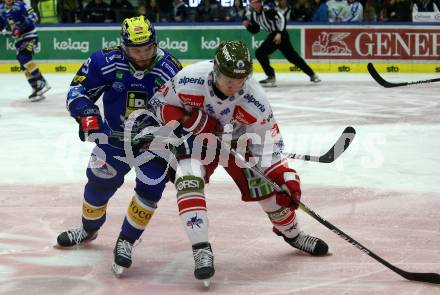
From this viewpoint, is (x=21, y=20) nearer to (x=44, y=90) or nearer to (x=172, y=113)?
(x=44, y=90)

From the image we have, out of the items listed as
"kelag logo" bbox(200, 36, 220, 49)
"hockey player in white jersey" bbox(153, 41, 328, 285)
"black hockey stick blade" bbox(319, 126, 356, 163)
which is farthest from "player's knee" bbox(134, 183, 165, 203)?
"kelag logo" bbox(200, 36, 220, 49)

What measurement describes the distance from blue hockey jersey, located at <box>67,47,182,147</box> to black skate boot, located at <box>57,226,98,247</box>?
64 cm

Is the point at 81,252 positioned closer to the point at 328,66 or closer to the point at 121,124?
the point at 121,124

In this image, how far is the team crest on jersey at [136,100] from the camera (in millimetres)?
4594

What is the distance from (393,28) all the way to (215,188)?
8581 millimetres

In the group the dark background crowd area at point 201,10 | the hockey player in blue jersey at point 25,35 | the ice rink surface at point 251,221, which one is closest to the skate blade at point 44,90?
the hockey player in blue jersey at point 25,35

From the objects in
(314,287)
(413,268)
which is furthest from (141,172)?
(413,268)

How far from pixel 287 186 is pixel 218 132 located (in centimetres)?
45

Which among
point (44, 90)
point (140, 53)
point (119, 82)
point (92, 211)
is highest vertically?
point (140, 53)

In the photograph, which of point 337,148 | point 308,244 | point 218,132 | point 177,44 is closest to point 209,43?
point 177,44

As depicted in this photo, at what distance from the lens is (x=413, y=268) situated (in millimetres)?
4418

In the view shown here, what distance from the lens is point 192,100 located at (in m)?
4.25

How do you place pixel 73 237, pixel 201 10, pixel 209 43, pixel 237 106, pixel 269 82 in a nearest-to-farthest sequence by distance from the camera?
pixel 237 106
pixel 73 237
pixel 269 82
pixel 209 43
pixel 201 10

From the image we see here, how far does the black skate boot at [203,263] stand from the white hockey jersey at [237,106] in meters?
0.52
